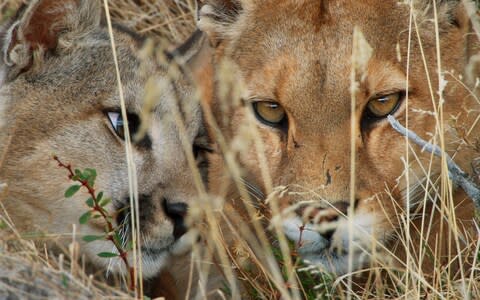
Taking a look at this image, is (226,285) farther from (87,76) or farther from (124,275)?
(87,76)

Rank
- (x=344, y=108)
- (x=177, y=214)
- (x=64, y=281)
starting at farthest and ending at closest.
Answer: (x=177, y=214) < (x=344, y=108) < (x=64, y=281)

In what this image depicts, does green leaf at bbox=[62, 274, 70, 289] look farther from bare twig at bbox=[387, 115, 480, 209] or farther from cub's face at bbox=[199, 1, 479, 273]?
bare twig at bbox=[387, 115, 480, 209]

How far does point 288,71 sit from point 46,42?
1.16 metres

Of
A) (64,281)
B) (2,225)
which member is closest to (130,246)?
(2,225)

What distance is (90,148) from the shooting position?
4129 millimetres

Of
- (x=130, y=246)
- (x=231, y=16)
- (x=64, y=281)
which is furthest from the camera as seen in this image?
(x=231, y=16)

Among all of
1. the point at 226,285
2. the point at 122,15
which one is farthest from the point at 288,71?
the point at 122,15

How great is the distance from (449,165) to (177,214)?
1189 mm

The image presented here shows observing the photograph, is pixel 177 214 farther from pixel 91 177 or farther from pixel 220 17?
pixel 220 17

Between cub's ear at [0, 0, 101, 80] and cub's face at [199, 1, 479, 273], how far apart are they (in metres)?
0.79

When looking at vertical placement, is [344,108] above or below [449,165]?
above

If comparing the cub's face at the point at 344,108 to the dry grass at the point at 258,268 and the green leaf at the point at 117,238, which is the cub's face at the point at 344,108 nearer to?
the dry grass at the point at 258,268

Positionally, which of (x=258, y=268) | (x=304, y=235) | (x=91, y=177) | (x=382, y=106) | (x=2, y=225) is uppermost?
(x=382, y=106)

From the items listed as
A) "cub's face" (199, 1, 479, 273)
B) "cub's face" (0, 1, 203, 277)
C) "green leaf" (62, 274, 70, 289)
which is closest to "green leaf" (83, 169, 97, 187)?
"cub's face" (0, 1, 203, 277)
